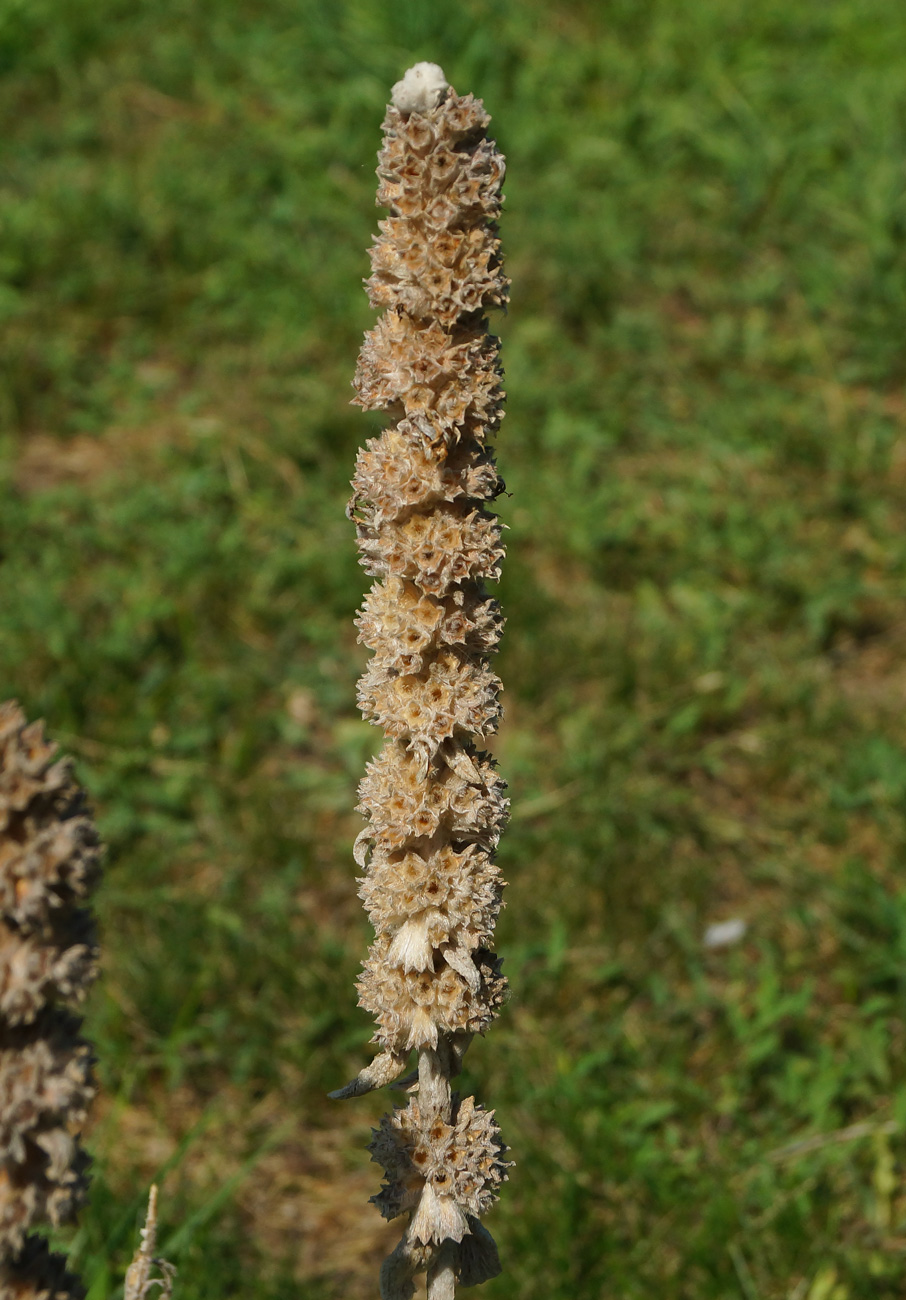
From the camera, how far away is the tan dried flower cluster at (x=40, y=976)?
61.0 inches

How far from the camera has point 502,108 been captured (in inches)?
302

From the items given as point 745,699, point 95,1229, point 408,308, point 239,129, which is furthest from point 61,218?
point 408,308

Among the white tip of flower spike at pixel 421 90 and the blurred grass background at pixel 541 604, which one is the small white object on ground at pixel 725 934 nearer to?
the blurred grass background at pixel 541 604

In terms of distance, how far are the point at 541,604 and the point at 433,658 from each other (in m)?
3.57

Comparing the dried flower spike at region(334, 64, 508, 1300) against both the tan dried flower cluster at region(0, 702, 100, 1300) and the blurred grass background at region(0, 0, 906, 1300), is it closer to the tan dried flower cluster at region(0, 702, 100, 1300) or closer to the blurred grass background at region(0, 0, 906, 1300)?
the tan dried flower cluster at region(0, 702, 100, 1300)

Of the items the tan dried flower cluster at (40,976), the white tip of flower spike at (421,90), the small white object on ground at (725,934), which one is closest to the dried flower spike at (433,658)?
the white tip of flower spike at (421,90)

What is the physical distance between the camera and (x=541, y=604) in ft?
17.9

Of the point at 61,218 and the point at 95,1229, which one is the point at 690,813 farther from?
the point at 61,218

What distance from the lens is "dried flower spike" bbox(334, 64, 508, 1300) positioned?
176cm

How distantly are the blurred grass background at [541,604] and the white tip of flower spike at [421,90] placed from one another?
2287 mm

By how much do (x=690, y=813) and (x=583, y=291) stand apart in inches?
121

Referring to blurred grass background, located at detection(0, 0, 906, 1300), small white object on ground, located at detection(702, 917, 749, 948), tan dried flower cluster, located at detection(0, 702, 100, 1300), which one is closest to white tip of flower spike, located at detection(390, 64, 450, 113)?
tan dried flower cluster, located at detection(0, 702, 100, 1300)

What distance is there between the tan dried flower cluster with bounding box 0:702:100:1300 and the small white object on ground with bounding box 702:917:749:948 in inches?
121

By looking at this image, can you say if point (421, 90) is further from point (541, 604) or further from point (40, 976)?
point (541, 604)
